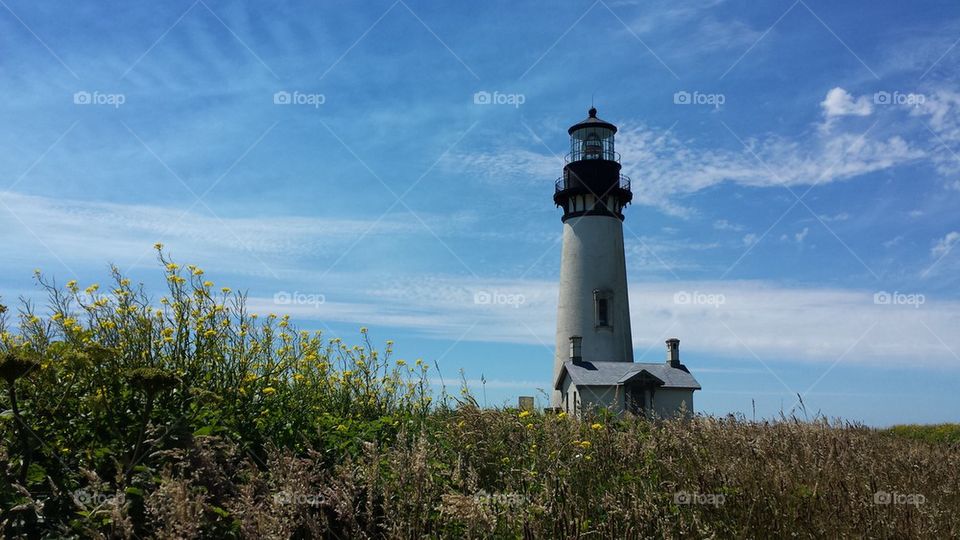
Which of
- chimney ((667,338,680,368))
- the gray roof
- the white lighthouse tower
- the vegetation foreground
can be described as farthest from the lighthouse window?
the vegetation foreground

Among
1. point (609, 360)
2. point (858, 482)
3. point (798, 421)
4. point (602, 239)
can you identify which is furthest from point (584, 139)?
point (858, 482)

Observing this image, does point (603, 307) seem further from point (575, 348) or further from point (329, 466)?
point (329, 466)

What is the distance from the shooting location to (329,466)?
5340mm

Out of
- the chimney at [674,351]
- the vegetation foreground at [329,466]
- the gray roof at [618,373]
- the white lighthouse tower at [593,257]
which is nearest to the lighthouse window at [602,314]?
the white lighthouse tower at [593,257]

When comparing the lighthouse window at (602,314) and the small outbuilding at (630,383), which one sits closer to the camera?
the small outbuilding at (630,383)

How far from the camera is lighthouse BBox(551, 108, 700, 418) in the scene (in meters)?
29.3

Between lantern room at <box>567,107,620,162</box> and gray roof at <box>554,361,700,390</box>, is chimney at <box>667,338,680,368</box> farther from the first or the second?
lantern room at <box>567,107,620,162</box>

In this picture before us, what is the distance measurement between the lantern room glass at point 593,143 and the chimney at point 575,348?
8537 millimetres

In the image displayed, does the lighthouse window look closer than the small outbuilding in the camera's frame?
No

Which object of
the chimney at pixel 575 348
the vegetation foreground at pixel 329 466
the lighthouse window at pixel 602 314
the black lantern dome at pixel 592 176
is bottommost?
the vegetation foreground at pixel 329 466

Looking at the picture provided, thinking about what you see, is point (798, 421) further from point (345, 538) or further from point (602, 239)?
point (602, 239)

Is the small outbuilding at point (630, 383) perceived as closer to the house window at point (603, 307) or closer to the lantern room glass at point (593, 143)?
the house window at point (603, 307)

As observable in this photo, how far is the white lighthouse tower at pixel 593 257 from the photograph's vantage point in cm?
2958

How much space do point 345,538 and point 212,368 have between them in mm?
3388
